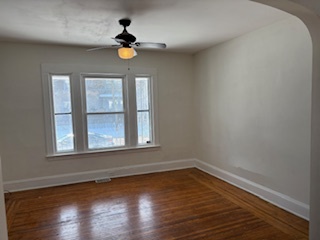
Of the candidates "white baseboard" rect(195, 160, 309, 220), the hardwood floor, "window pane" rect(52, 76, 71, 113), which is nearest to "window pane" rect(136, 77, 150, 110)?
"window pane" rect(52, 76, 71, 113)

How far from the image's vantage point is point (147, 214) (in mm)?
2982

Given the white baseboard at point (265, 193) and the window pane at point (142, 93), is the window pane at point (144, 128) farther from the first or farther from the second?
the white baseboard at point (265, 193)

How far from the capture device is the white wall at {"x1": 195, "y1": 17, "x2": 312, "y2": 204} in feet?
9.19

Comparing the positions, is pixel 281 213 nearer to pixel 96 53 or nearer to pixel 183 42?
pixel 183 42

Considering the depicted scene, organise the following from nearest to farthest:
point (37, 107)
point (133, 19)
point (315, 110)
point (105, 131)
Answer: point (315, 110) → point (133, 19) → point (37, 107) → point (105, 131)

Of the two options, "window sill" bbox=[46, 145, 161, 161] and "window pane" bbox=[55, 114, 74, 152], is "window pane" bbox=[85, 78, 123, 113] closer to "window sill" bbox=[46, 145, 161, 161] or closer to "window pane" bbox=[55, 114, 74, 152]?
"window pane" bbox=[55, 114, 74, 152]

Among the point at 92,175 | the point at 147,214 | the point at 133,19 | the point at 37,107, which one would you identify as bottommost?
the point at 147,214

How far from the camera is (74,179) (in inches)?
169

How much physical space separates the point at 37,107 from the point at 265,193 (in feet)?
13.4

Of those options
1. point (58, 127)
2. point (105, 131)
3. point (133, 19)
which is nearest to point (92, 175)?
point (105, 131)

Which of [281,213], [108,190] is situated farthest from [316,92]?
[108,190]

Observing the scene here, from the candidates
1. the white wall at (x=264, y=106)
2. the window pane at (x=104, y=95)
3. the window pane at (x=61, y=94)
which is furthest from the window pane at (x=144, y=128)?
the window pane at (x=61, y=94)

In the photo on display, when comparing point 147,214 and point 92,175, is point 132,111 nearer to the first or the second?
point 92,175

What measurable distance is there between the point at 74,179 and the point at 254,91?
3609 millimetres
